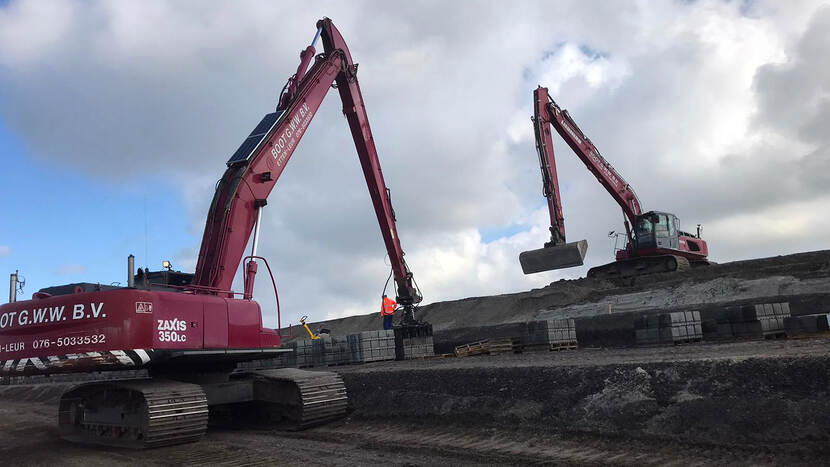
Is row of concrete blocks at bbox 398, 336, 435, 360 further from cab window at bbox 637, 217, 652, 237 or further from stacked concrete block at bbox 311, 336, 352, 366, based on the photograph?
cab window at bbox 637, 217, 652, 237

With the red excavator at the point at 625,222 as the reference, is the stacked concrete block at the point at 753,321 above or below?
below

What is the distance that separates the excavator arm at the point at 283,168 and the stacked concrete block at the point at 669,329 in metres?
6.11

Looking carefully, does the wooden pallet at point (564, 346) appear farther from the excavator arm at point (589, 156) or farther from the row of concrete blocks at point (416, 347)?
the excavator arm at point (589, 156)

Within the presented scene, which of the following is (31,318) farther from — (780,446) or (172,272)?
(780,446)

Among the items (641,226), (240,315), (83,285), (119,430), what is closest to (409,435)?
(240,315)

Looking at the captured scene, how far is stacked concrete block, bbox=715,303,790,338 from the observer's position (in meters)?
14.2

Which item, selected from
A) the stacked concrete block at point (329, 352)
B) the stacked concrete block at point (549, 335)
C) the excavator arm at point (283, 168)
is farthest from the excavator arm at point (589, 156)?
the stacked concrete block at point (329, 352)

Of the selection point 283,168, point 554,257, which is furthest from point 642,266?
point 283,168

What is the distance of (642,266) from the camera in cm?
2927

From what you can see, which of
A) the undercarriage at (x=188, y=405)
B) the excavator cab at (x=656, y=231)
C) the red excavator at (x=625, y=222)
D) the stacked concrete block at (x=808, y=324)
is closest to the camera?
the undercarriage at (x=188, y=405)

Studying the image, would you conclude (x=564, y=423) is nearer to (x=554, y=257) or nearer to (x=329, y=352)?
(x=329, y=352)

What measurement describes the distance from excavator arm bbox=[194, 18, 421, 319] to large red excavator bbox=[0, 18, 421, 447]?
0.03m

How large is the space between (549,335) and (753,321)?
4969mm

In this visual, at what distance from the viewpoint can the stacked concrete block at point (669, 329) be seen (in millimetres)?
14578
